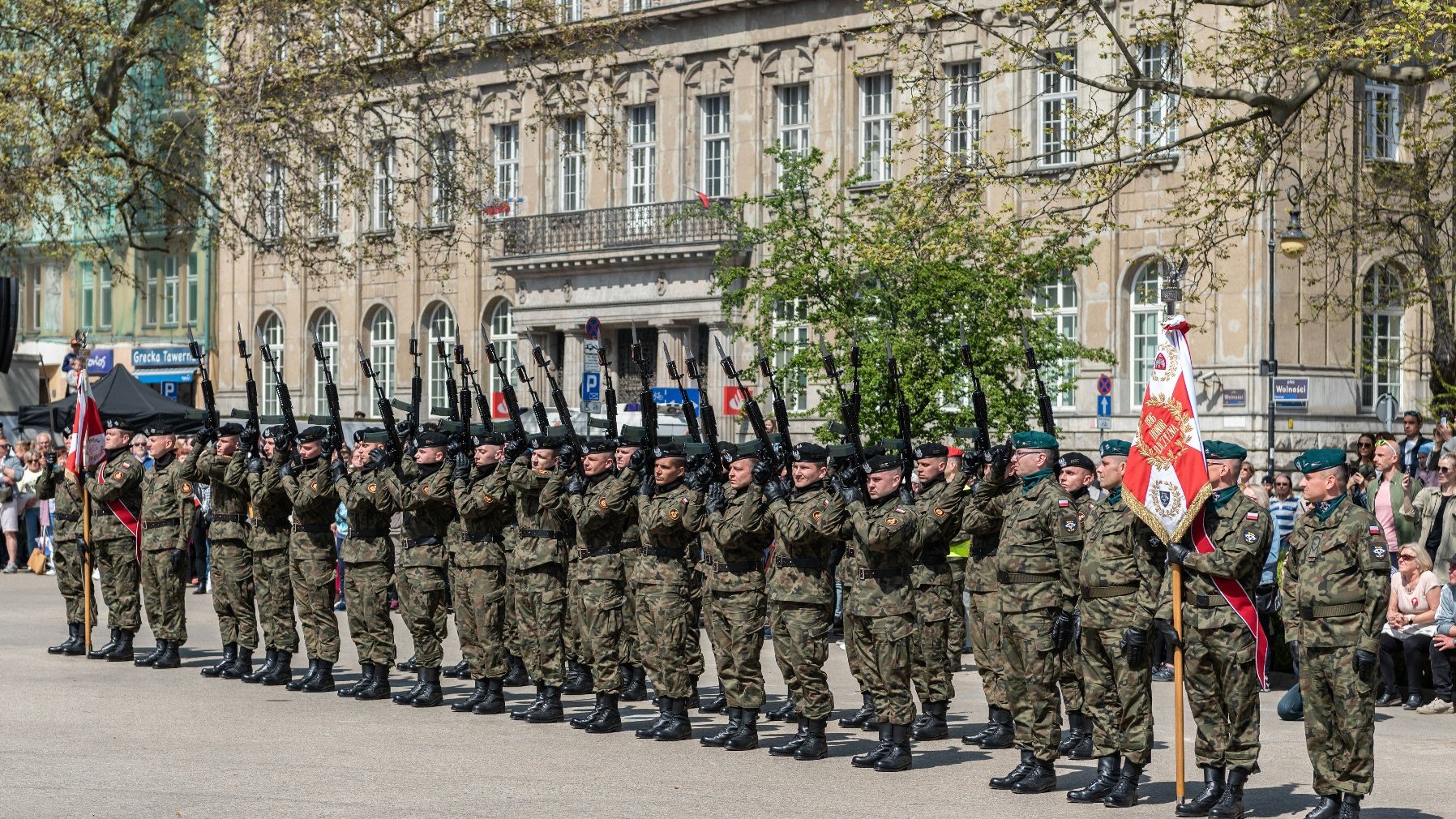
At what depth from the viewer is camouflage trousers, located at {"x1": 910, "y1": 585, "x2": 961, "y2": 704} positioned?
13.5m

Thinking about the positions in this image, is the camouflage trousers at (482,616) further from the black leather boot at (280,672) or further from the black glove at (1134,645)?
the black glove at (1134,645)

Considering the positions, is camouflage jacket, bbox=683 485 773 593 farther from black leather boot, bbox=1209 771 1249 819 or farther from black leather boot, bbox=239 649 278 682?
black leather boot, bbox=239 649 278 682

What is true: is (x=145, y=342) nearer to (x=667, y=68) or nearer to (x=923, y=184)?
(x=667, y=68)

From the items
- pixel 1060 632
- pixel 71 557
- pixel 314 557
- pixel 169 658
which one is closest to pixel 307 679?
pixel 314 557

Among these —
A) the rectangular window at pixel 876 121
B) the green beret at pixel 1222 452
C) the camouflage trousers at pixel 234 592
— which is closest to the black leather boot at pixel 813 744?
the green beret at pixel 1222 452

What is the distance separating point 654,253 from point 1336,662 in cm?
2989

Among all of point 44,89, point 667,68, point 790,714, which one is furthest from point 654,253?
point 790,714

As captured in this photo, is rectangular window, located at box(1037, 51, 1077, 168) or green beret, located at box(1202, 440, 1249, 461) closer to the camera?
green beret, located at box(1202, 440, 1249, 461)

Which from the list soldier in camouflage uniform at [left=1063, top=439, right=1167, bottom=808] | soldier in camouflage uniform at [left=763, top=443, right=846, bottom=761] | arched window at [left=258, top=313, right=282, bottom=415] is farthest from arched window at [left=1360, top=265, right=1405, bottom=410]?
arched window at [left=258, top=313, right=282, bottom=415]

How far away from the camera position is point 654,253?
130 ft

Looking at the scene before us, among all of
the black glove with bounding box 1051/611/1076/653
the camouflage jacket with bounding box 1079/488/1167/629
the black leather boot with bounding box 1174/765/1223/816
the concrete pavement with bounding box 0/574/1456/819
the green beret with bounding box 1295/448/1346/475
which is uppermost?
the green beret with bounding box 1295/448/1346/475

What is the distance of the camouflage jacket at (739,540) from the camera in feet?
42.3

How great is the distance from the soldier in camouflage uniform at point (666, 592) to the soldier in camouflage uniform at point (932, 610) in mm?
1444

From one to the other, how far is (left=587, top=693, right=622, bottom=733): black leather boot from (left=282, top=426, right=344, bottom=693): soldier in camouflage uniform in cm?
287
